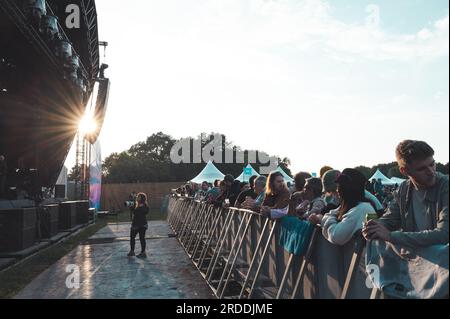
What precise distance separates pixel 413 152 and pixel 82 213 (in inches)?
806

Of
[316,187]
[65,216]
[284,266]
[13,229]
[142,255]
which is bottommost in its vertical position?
[142,255]

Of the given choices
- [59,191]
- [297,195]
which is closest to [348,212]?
[297,195]

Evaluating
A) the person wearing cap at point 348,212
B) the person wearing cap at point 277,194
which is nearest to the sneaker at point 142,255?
the person wearing cap at point 277,194

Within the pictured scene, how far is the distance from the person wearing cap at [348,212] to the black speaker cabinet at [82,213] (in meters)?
19.2

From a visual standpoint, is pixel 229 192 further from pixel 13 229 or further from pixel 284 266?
→ pixel 13 229

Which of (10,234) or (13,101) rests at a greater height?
(13,101)

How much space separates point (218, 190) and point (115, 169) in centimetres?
5566

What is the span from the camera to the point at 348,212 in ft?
10.2

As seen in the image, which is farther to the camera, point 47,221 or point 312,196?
point 47,221

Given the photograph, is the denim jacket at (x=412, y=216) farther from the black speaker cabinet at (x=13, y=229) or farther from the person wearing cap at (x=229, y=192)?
the black speaker cabinet at (x=13, y=229)

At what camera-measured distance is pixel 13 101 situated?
14.3 meters

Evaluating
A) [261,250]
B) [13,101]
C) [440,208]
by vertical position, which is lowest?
[261,250]
